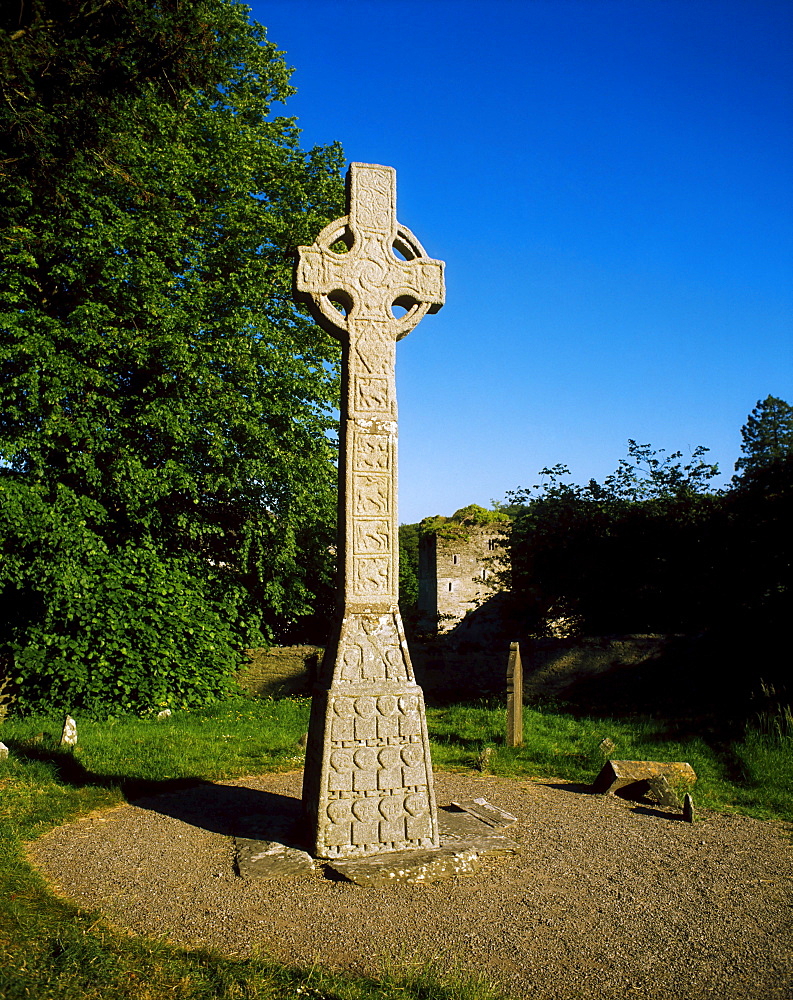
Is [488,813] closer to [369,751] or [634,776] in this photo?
[369,751]

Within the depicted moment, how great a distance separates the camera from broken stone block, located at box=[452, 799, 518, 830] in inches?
201

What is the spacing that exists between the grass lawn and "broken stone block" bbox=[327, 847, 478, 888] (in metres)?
1.04

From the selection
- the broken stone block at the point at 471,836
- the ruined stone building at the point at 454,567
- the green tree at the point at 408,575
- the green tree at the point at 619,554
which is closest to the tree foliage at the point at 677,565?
the green tree at the point at 619,554

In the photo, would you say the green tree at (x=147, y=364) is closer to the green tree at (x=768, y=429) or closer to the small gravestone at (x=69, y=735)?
the small gravestone at (x=69, y=735)

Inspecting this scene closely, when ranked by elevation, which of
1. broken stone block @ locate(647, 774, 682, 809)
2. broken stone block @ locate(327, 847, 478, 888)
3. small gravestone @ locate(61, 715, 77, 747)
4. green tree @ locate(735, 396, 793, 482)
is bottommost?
broken stone block @ locate(327, 847, 478, 888)

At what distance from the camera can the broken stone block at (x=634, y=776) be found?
602 cm

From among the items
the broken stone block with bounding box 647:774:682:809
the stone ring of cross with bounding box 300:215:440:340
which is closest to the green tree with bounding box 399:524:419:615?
the broken stone block with bounding box 647:774:682:809

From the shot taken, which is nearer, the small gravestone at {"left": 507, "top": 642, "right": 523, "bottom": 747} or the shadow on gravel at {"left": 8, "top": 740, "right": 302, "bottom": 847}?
the shadow on gravel at {"left": 8, "top": 740, "right": 302, "bottom": 847}

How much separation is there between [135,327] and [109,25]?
368cm

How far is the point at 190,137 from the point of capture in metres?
11.6

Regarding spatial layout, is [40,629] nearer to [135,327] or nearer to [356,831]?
[135,327]

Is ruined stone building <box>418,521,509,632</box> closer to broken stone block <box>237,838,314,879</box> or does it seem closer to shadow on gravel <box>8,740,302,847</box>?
shadow on gravel <box>8,740,302,847</box>

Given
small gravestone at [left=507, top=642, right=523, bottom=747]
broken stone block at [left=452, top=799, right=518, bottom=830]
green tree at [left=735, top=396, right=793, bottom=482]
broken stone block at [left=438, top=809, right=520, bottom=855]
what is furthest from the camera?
green tree at [left=735, top=396, right=793, bottom=482]

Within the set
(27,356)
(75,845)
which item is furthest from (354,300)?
(27,356)
